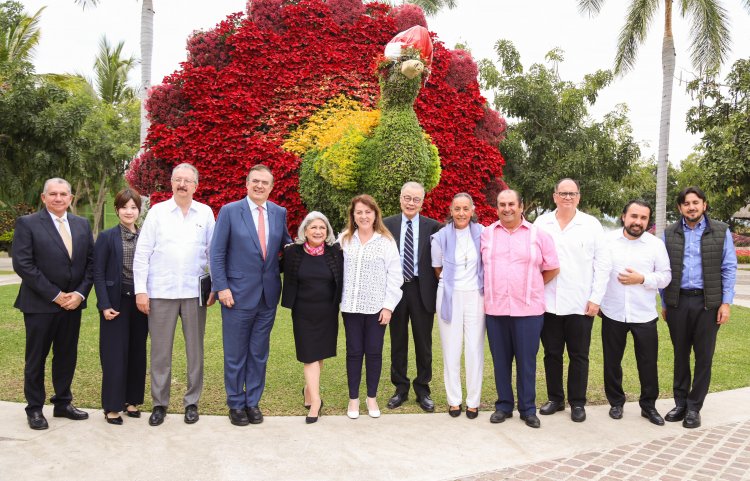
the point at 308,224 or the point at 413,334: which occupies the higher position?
the point at 308,224

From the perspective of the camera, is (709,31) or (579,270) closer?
(579,270)

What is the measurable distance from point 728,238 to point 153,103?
34.6 feet

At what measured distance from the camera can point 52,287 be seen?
4.26 m

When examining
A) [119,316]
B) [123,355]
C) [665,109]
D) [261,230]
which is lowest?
[123,355]

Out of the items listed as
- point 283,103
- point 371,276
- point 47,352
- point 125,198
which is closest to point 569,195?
point 371,276

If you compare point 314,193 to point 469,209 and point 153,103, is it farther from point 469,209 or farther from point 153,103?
point 469,209

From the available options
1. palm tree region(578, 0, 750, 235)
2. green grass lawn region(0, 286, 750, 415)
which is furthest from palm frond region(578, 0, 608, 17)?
green grass lawn region(0, 286, 750, 415)

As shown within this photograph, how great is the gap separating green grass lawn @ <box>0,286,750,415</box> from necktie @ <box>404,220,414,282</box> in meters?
1.14

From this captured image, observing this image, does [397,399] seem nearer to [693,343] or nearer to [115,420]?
[115,420]

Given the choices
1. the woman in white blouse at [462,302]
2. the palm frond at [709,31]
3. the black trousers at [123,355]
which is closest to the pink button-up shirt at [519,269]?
the woman in white blouse at [462,302]

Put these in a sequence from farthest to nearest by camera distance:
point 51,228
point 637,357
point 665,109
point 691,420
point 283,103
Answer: point 665,109 < point 283,103 < point 637,357 < point 691,420 < point 51,228

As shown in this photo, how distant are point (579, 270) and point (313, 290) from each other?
2124mm

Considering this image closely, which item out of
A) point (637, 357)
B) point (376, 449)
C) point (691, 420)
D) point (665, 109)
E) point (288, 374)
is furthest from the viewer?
point (665, 109)

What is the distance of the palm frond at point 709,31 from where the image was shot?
1414cm
